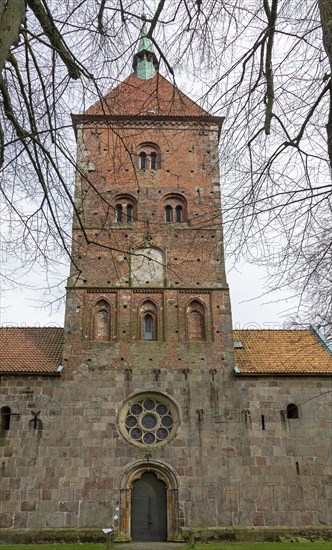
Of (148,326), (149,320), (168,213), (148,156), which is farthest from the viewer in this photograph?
(148,156)

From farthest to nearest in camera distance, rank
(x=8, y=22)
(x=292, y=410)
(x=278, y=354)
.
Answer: (x=278, y=354) < (x=292, y=410) < (x=8, y=22)

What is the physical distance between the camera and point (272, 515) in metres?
14.8

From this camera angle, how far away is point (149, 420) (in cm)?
1623

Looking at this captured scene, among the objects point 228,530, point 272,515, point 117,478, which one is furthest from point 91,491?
point 272,515

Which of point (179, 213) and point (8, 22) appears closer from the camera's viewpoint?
point (8, 22)

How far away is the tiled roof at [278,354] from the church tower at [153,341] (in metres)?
0.93

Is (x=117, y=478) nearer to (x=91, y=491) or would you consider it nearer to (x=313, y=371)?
(x=91, y=491)

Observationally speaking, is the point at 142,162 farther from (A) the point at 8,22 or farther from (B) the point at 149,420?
(A) the point at 8,22

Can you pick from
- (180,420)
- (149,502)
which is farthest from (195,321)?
(149,502)

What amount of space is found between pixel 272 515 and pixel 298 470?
4.83ft

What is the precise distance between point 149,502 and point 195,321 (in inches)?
227

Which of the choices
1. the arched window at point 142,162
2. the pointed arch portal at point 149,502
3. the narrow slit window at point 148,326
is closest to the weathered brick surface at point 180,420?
the pointed arch portal at point 149,502

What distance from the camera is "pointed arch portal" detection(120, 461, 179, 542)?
14883mm

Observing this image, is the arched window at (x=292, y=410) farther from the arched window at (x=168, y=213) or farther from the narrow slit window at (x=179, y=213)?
the arched window at (x=168, y=213)
